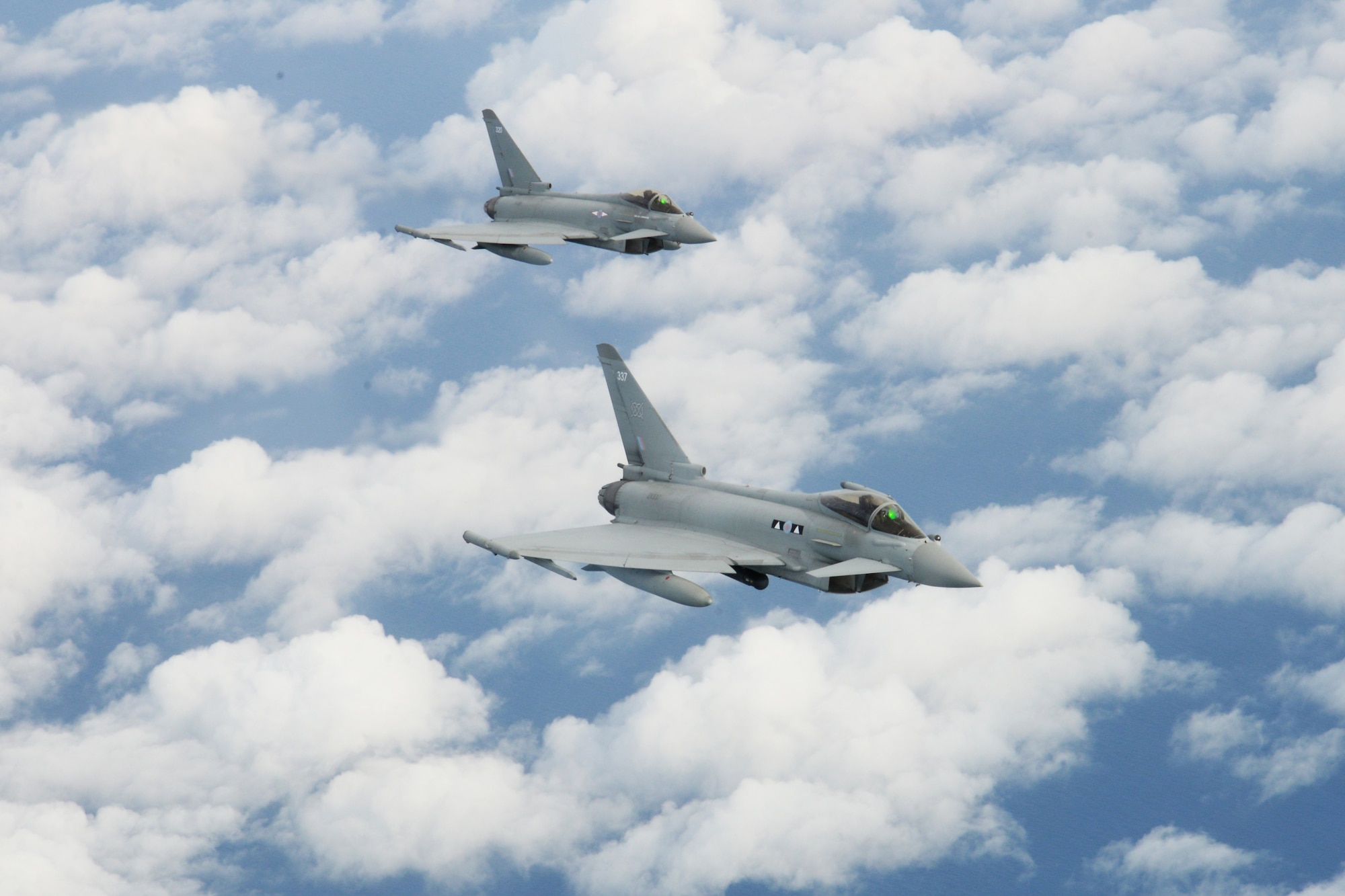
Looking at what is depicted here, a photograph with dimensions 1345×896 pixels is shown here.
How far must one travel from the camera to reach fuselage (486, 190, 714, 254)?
235 ft

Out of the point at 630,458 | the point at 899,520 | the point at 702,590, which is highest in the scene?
the point at 630,458

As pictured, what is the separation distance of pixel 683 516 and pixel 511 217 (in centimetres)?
2974

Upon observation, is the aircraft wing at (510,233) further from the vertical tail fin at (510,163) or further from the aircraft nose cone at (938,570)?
the aircraft nose cone at (938,570)

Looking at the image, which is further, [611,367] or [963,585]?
[611,367]

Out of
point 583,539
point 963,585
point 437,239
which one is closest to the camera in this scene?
point 963,585

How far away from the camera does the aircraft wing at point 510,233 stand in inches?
2734

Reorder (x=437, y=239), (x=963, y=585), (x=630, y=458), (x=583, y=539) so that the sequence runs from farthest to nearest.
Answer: (x=437, y=239)
(x=630, y=458)
(x=583, y=539)
(x=963, y=585)

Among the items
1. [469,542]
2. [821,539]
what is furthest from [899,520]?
[469,542]

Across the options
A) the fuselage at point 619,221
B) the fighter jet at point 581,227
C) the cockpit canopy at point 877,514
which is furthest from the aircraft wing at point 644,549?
the fuselage at point 619,221

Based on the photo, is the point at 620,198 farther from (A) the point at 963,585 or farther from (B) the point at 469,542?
(A) the point at 963,585

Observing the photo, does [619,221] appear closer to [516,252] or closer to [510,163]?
[516,252]

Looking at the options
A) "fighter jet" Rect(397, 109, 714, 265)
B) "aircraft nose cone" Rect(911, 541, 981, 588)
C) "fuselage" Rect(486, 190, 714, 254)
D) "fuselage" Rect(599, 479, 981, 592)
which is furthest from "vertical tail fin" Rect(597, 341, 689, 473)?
"fuselage" Rect(486, 190, 714, 254)

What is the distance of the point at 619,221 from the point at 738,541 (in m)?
26.5

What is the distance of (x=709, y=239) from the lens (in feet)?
239
